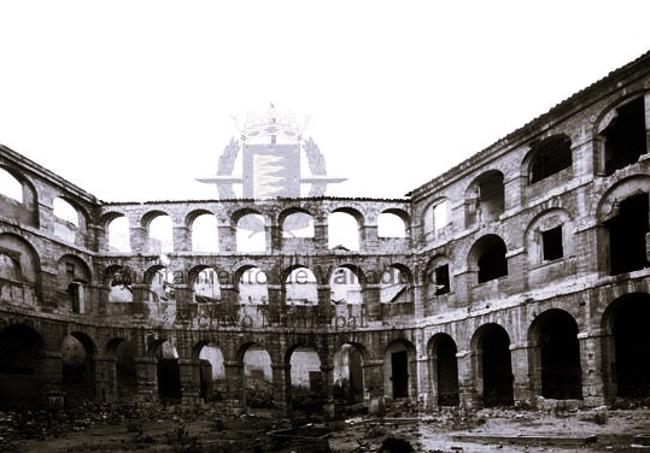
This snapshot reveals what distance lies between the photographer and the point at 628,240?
2252 centimetres

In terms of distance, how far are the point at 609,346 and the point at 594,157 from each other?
5.43m

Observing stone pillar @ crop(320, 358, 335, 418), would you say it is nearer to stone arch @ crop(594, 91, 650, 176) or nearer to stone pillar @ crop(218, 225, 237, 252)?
stone pillar @ crop(218, 225, 237, 252)

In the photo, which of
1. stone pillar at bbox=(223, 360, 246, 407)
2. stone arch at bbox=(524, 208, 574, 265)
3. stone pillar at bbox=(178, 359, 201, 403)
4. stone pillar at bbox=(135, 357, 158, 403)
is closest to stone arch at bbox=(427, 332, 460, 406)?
stone arch at bbox=(524, 208, 574, 265)

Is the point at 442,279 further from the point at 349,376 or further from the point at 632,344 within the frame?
the point at 349,376

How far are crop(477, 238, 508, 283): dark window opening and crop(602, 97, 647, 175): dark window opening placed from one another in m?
6.48

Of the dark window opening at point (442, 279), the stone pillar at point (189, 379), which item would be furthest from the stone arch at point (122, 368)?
the dark window opening at point (442, 279)

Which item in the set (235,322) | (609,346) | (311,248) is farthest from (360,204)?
(609,346)

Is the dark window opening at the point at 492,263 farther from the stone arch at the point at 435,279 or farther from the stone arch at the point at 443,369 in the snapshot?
the stone arch at the point at 443,369

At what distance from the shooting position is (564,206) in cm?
2262

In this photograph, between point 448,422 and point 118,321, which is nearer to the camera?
point 448,422

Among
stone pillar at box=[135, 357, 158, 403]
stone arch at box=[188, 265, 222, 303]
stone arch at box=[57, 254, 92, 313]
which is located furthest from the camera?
stone arch at box=[188, 265, 222, 303]

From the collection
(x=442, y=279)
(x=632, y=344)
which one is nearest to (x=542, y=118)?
(x=632, y=344)

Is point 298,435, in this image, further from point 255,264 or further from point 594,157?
point 255,264

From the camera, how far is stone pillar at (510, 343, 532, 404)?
23.6 metres
